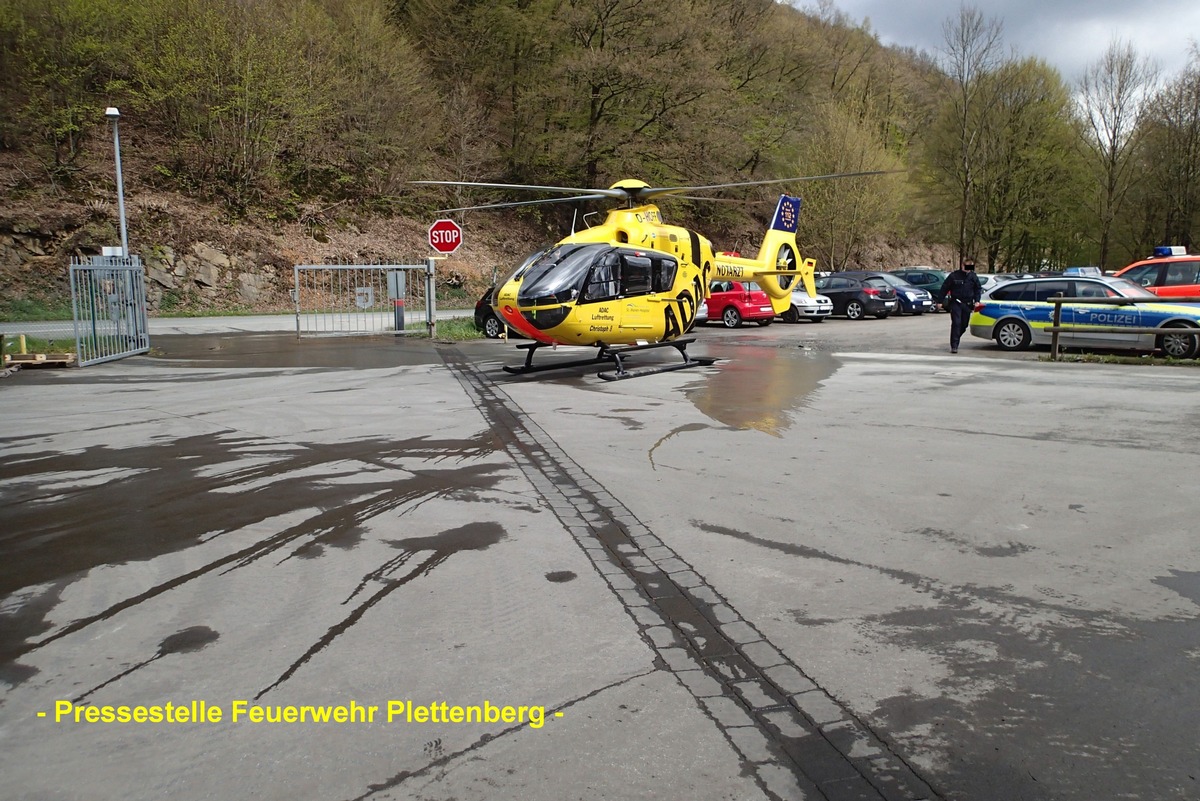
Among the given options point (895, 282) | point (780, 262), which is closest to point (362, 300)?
point (780, 262)

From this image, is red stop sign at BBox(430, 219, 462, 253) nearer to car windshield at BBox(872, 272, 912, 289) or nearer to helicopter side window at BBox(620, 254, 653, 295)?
helicopter side window at BBox(620, 254, 653, 295)

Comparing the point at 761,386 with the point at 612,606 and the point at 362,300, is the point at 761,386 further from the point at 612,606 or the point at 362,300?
the point at 362,300

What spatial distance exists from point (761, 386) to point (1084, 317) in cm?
817

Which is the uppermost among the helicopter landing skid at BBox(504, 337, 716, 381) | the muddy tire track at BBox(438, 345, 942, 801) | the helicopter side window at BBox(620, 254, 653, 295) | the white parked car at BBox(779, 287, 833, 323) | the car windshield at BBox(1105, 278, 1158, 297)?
the helicopter side window at BBox(620, 254, 653, 295)

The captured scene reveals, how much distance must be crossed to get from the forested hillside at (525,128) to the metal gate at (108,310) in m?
14.0

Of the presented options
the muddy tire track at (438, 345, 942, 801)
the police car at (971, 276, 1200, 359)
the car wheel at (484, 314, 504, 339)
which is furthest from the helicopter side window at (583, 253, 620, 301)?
the car wheel at (484, 314, 504, 339)

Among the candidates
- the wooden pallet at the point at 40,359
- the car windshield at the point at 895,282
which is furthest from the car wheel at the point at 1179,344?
the wooden pallet at the point at 40,359

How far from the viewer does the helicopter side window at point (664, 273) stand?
15438 millimetres

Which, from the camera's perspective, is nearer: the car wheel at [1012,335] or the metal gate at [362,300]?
the car wheel at [1012,335]

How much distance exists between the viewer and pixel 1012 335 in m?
17.9

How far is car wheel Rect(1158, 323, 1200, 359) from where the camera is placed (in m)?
15.4

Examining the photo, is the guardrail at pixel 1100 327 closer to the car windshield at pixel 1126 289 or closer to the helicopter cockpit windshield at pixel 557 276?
the car windshield at pixel 1126 289

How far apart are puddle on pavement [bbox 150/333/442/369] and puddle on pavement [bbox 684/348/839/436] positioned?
6.35m

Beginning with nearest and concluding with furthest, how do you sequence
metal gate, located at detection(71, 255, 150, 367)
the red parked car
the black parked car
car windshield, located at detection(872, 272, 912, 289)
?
1. metal gate, located at detection(71, 255, 150, 367)
2. the red parked car
3. the black parked car
4. car windshield, located at detection(872, 272, 912, 289)
